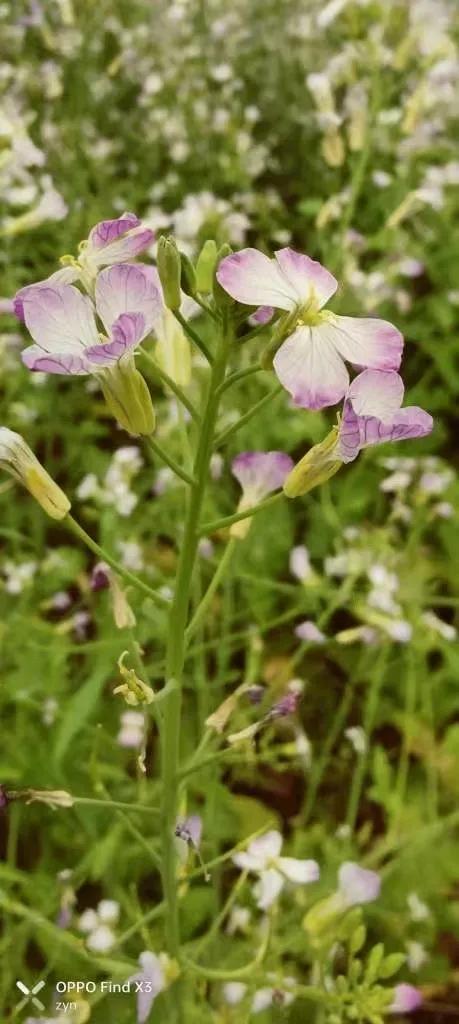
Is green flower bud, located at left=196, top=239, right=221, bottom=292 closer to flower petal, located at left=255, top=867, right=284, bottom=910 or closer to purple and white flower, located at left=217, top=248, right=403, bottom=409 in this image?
purple and white flower, located at left=217, top=248, right=403, bottom=409

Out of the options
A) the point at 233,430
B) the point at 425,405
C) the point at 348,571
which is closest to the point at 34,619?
the point at 348,571

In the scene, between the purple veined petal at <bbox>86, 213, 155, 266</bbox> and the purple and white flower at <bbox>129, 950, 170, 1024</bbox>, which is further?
the purple and white flower at <bbox>129, 950, 170, 1024</bbox>

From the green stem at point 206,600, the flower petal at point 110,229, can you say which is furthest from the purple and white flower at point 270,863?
the flower petal at point 110,229

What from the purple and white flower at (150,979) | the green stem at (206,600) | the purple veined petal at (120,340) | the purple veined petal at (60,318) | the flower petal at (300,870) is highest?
the purple veined petal at (60,318)

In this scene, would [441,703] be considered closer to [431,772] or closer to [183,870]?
[431,772]

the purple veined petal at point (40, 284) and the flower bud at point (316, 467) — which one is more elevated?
the purple veined petal at point (40, 284)

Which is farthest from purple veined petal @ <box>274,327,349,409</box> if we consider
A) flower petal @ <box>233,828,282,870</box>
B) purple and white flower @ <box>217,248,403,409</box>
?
flower petal @ <box>233,828,282,870</box>

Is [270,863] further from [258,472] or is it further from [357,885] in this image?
[258,472]

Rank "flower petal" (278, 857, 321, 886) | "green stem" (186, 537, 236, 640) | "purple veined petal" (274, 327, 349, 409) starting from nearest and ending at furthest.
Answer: "purple veined petal" (274, 327, 349, 409) → "green stem" (186, 537, 236, 640) → "flower petal" (278, 857, 321, 886)

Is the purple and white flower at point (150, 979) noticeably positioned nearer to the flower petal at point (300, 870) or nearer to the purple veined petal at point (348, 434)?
the flower petal at point (300, 870)
